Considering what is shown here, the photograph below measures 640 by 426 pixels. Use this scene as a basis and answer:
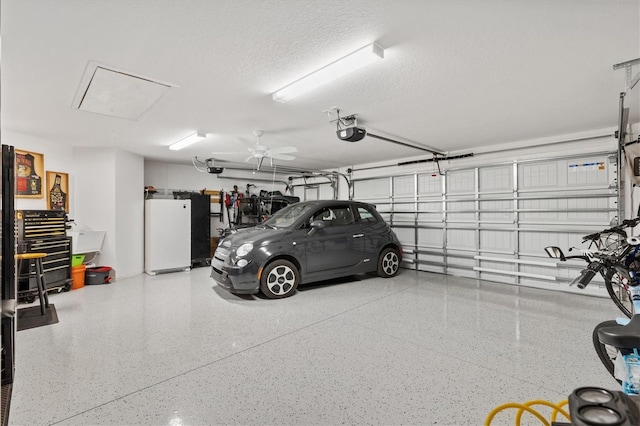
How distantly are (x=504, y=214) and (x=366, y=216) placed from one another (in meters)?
2.29

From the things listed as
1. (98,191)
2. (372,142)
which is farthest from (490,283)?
(98,191)

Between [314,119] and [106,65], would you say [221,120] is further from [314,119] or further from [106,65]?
[106,65]

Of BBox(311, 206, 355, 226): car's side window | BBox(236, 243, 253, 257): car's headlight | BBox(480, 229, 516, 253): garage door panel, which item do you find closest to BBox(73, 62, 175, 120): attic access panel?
BBox(236, 243, 253, 257): car's headlight

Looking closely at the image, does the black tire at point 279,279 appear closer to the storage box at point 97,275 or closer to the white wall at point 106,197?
the storage box at point 97,275

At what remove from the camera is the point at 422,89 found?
2.95 m

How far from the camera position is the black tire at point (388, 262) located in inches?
216

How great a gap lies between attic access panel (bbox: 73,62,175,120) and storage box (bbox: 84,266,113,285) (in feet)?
9.45

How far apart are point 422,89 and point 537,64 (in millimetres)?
897

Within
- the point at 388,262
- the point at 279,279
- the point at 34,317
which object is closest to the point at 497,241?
the point at 388,262

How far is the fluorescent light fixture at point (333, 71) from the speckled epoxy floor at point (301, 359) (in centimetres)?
227

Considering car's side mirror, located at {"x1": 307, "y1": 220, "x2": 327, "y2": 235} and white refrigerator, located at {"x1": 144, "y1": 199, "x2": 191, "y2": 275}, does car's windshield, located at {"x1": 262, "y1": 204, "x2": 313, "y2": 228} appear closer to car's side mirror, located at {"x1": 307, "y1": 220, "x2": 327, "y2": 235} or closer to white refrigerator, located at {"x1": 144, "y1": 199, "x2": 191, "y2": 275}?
car's side mirror, located at {"x1": 307, "y1": 220, "x2": 327, "y2": 235}

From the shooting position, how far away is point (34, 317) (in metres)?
3.47

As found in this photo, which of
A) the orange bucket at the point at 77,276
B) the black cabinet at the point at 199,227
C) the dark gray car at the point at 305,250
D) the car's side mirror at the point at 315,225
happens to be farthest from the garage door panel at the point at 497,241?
the orange bucket at the point at 77,276

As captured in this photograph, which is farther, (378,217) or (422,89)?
(378,217)
